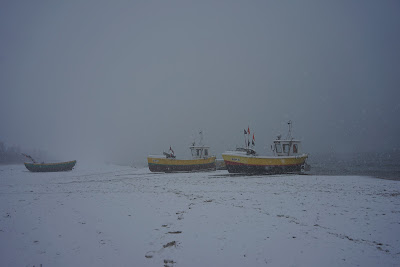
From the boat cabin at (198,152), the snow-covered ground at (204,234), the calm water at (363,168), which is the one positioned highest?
the boat cabin at (198,152)

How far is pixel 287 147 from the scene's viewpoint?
24172 mm

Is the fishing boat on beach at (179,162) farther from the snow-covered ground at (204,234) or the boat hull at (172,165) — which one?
the snow-covered ground at (204,234)

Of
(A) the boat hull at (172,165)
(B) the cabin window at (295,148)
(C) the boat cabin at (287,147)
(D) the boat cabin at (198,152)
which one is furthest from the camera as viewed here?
(D) the boat cabin at (198,152)

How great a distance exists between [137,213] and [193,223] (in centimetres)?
233

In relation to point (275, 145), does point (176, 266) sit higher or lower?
lower

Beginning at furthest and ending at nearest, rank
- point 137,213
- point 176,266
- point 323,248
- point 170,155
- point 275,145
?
point 170,155
point 275,145
point 137,213
point 323,248
point 176,266

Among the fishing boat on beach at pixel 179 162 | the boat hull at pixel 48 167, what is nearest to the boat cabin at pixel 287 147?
the fishing boat on beach at pixel 179 162

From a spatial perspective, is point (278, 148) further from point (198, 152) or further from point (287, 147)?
point (198, 152)

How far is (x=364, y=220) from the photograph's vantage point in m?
6.14

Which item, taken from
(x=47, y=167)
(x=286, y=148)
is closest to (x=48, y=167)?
(x=47, y=167)

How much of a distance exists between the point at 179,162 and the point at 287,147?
583 inches

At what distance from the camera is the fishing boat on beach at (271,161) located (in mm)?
21953

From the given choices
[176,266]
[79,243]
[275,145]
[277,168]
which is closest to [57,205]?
[79,243]

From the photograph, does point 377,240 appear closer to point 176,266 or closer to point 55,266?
point 176,266
